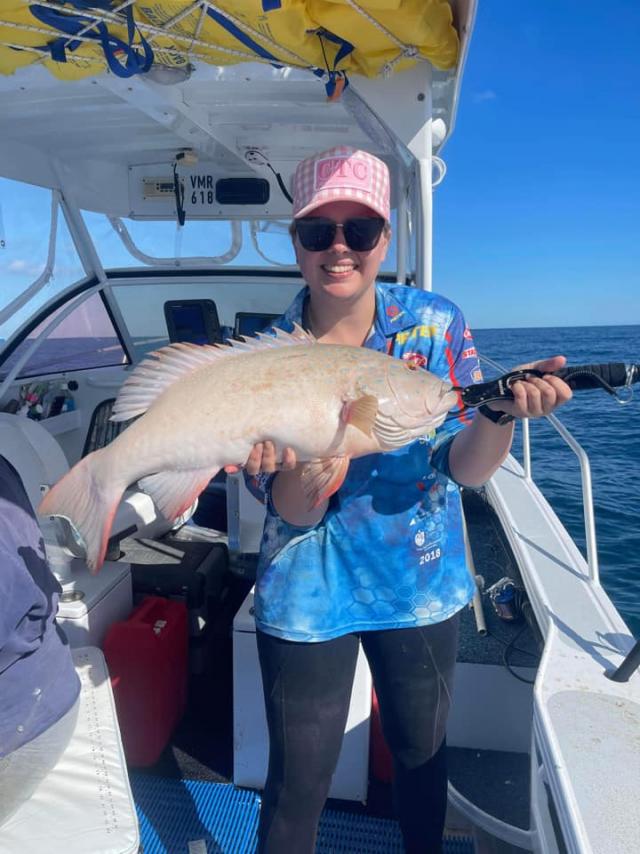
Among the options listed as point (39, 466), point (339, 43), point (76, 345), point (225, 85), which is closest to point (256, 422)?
point (339, 43)

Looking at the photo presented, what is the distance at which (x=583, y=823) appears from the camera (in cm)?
146

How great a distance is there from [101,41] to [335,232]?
1575mm

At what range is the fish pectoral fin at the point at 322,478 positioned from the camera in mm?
1689

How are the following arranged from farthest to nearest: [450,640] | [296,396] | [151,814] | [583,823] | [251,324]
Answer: [251,324], [151,814], [450,640], [296,396], [583,823]

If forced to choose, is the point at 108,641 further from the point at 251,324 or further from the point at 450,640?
the point at 251,324

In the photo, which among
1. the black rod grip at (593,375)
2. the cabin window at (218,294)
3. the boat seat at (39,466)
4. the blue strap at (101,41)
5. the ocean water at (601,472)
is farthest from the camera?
the ocean water at (601,472)

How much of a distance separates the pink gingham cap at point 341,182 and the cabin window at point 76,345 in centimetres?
424

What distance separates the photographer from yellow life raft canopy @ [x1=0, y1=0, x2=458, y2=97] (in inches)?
89.4

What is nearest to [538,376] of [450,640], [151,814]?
[450,640]

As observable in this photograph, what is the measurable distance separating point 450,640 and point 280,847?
2.81 ft

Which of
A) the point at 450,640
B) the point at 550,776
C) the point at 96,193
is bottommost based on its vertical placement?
the point at 550,776

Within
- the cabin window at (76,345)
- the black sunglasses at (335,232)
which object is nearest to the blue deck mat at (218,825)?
the black sunglasses at (335,232)

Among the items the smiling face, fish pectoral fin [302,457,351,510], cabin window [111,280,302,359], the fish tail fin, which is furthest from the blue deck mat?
cabin window [111,280,302,359]

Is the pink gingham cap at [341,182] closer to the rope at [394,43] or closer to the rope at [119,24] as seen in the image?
the rope at [394,43]
